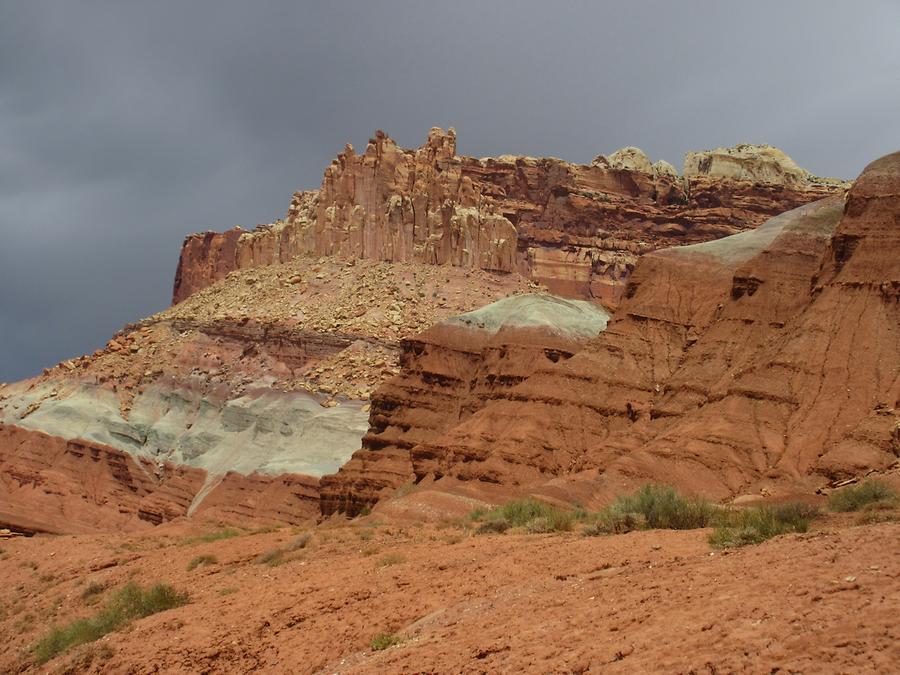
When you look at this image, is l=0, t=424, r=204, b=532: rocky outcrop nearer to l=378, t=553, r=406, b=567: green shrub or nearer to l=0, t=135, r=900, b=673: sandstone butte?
l=0, t=135, r=900, b=673: sandstone butte

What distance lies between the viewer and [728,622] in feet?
36.9

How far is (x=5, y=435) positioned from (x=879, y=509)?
265 feet

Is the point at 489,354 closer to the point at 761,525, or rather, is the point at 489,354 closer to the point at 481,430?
the point at 481,430

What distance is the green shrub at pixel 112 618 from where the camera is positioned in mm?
24266

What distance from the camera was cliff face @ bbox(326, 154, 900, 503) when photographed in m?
36.2

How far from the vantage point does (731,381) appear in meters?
41.5

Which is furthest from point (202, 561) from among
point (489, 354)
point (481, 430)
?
point (489, 354)

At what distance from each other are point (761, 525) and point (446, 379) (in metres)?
47.3

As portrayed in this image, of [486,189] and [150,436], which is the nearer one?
[150,436]

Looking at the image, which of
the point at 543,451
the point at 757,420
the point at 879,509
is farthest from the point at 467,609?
the point at 543,451

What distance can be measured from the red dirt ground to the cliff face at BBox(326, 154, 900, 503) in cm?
1169

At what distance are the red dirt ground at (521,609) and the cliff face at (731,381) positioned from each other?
11694mm

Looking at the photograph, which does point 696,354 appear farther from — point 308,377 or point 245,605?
point 308,377

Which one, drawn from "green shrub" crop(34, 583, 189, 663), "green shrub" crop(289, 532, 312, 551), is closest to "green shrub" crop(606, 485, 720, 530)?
"green shrub" crop(289, 532, 312, 551)
